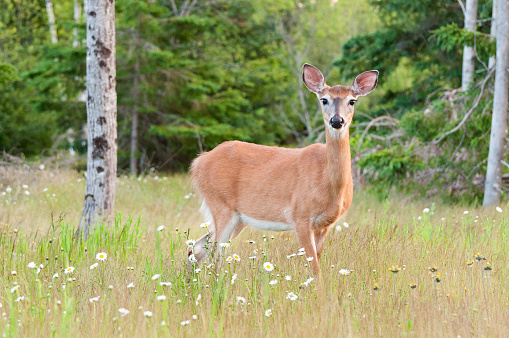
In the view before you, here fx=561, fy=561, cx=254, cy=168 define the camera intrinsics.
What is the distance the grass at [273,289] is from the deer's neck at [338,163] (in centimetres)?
60

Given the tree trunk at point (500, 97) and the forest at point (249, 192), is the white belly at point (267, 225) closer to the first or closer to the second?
the forest at point (249, 192)

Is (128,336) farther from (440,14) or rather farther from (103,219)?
(440,14)

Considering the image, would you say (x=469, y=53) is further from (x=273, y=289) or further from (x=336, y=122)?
(x=273, y=289)

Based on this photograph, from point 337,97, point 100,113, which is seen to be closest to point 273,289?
point 337,97

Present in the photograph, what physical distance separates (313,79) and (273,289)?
6.04 ft

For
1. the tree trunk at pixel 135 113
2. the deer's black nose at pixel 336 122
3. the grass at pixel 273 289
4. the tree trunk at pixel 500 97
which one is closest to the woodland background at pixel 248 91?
the tree trunk at pixel 135 113

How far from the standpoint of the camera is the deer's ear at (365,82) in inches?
186

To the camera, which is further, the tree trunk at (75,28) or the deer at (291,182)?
the tree trunk at (75,28)

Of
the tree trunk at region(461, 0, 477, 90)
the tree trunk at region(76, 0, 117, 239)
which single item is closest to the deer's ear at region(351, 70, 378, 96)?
the tree trunk at region(76, 0, 117, 239)

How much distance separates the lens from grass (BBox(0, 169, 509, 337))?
3.35m

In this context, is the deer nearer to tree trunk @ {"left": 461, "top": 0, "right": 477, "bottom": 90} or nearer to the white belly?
the white belly

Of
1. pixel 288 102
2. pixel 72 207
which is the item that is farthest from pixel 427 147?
pixel 288 102

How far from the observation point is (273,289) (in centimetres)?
393

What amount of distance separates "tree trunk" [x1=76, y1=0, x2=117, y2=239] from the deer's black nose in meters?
3.05
